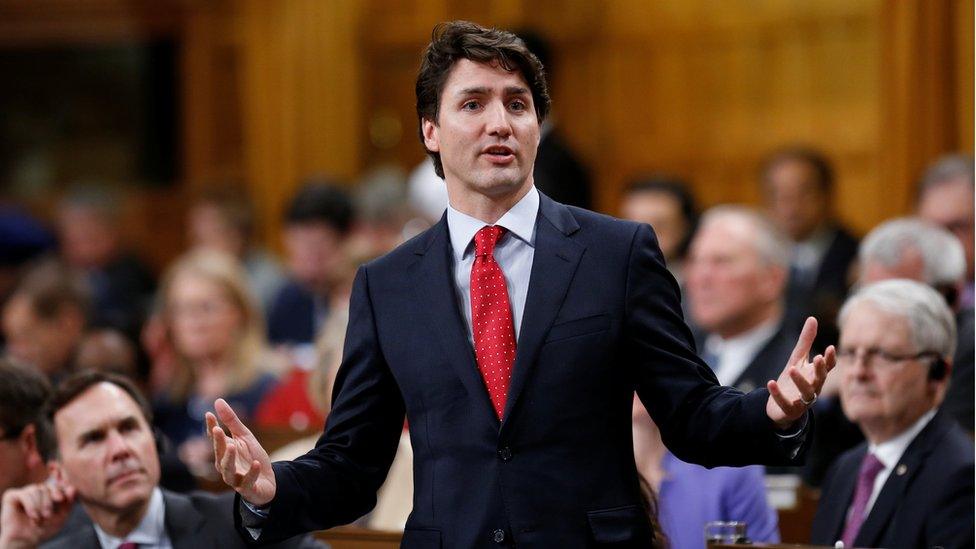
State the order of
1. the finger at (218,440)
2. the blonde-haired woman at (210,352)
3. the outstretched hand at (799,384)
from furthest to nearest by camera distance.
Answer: the blonde-haired woman at (210,352) < the finger at (218,440) < the outstretched hand at (799,384)

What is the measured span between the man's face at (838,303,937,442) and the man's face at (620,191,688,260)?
2924 millimetres

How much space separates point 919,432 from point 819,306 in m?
2.20

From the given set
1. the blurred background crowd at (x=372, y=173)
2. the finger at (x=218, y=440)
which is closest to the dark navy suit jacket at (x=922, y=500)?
the blurred background crowd at (x=372, y=173)

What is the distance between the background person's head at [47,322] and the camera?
298 inches

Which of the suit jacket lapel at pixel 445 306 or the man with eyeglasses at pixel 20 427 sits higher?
the suit jacket lapel at pixel 445 306

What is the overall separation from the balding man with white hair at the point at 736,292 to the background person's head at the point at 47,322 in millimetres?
3022

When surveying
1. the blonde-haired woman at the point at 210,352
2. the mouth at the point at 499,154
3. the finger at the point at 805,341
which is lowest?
the blonde-haired woman at the point at 210,352

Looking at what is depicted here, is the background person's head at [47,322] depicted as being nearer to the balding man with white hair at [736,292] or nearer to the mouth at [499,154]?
the balding man with white hair at [736,292]

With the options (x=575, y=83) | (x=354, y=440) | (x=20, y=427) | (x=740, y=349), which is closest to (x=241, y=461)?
(x=354, y=440)

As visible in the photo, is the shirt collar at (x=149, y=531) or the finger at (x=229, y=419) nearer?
the finger at (x=229, y=419)

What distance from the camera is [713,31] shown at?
937 centimetres

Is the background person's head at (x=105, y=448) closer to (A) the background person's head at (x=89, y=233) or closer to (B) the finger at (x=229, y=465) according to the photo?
(B) the finger at (x=229, y=465)

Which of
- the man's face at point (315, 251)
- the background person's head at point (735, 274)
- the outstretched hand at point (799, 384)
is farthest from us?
the man's face at point (315, 251)

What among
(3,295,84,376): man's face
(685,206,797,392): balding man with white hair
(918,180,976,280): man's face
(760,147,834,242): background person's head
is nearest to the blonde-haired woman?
(3,295,84,376): man's face
